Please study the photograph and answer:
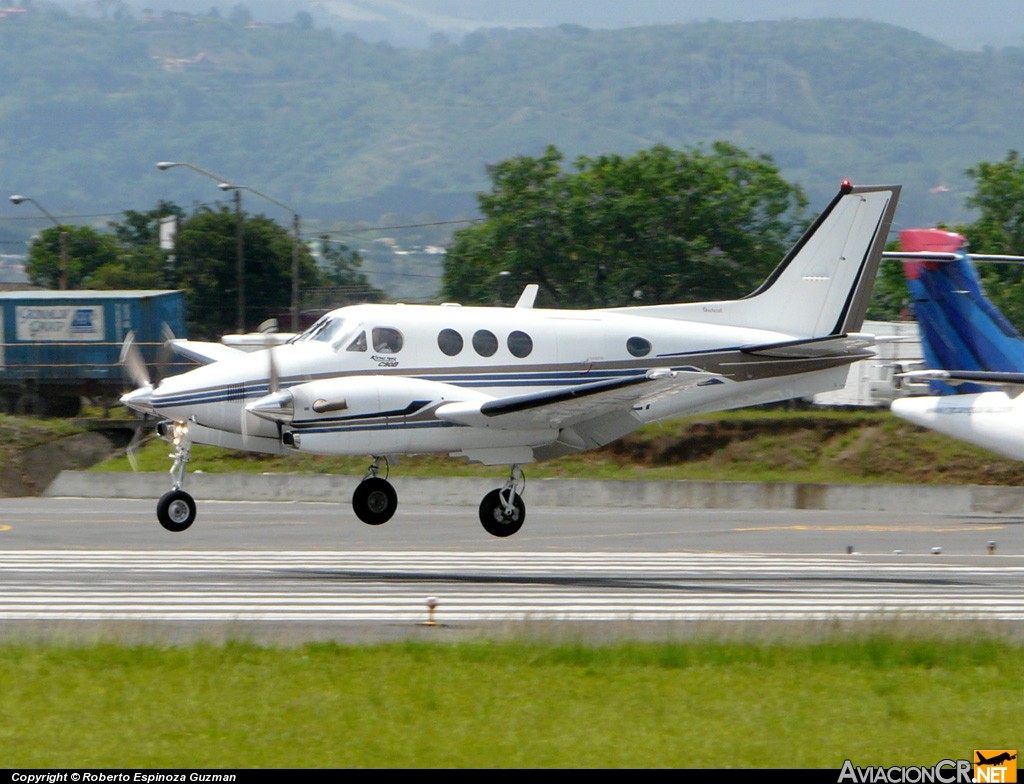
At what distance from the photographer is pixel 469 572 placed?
68.4 feet

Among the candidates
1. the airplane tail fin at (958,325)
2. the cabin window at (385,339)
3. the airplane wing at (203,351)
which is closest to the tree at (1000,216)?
the airplane tail fin at (958,325)

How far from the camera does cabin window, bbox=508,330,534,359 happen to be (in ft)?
72.0

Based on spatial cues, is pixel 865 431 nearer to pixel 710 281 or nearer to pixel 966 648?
pixel 710 281

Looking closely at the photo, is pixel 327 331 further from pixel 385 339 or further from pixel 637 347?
pixel 637 347

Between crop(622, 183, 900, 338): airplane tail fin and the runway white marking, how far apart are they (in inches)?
166

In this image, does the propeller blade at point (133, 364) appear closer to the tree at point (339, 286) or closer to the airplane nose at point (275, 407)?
the airplane nose at point (275, 407)

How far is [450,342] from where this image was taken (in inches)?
851

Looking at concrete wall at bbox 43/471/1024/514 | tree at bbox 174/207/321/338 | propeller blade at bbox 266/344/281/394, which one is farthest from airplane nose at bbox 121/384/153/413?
tree at bbox 174/207/321/338

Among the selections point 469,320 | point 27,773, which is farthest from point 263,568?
point 27,773

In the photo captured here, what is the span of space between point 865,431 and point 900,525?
1205 centimetres

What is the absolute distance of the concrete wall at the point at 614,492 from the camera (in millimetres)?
35531

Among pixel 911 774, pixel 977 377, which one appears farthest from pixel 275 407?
pixel 977 377

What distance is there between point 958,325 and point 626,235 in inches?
1538

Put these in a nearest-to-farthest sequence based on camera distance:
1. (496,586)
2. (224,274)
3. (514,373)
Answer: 1. (496,586)
2. (514,373)
3. (224,274)
